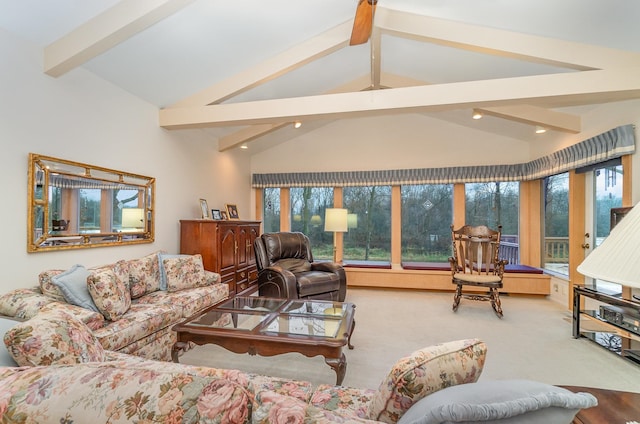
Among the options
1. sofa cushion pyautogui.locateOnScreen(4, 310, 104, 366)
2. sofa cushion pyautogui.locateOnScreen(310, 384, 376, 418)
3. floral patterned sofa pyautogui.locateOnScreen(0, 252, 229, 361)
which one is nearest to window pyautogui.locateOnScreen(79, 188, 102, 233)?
floral patterned sofa pyautogui.locateOnScreen(0, 252, 229, 361)

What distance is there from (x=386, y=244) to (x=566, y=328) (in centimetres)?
289

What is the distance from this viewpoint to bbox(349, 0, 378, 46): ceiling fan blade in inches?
84.4

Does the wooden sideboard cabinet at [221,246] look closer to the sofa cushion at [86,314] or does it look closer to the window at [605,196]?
the sofa cushion at [86,314]

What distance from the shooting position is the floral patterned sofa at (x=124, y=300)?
2064mm

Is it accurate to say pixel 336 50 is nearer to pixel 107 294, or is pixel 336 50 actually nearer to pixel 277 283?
pixel 277 283

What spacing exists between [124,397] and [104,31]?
281cm

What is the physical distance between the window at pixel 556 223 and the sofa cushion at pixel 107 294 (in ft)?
18.1

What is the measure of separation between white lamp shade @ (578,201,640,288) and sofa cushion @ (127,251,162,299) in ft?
10.8

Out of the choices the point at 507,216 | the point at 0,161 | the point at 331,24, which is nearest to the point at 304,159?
the point at 331,24

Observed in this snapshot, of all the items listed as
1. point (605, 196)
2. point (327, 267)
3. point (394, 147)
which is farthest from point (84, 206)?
point (605, 196)

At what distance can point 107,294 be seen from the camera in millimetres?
2299

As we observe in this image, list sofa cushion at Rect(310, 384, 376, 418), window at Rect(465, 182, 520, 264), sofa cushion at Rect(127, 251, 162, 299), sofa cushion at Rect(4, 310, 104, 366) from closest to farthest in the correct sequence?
sofa cushion at Rect(4, 310, 104, 366)
sofa cushion at Rect(310, 384, 376, 418)
sofa cushion at Rect(127, 251, 162, 299)
window at Rect(465, 182, 520, 264)

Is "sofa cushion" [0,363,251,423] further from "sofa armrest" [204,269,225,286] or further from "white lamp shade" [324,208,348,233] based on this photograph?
"white lamp shade" [324,208,348,233]

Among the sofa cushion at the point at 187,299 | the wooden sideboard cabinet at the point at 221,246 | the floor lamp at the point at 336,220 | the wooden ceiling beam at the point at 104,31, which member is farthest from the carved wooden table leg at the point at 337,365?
the floor lamp at the point at 336,220
